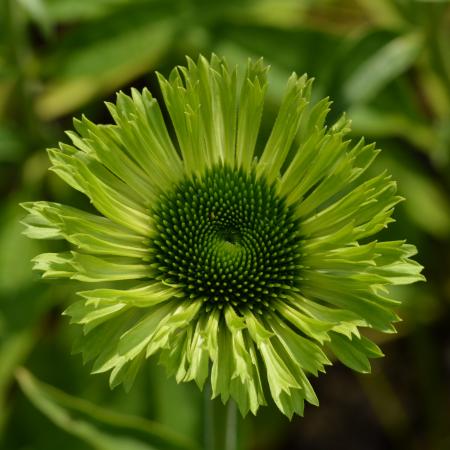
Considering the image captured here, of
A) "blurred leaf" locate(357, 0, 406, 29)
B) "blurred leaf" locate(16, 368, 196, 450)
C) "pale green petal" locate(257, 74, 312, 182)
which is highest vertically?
"blurred leaf" locate(357, 0, 406, 29)

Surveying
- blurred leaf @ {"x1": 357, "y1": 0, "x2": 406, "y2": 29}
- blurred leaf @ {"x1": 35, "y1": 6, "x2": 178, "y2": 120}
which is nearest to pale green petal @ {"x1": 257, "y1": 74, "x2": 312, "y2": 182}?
blurred leaf @ {"x1": 35, "y1": 6, "x2": 178, "y2": 120}

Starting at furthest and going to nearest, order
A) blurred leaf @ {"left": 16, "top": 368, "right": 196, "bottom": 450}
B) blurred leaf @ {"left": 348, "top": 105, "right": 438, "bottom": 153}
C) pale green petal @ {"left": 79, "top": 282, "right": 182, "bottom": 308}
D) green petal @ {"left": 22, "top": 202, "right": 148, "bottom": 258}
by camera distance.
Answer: blurred leaf @ {"left": 348, "top": 105, "right": 438, "bottom": 153} < blurred leaf @ {"left": 16, "top": 368, "right": 196, "bottom": 450} < green petal @ {"left": 22, "top": 202, "right": 148, "bottom": 258} < pale green petal @ {"left": 79, "top": 282, "right": 182, "bottom": 308}

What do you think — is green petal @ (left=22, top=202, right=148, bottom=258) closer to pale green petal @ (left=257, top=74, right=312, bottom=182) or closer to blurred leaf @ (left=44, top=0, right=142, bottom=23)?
pale green petal @ (left=257, top=74, right=312, bottom=182)

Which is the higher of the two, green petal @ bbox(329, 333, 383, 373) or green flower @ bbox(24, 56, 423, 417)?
green flower @ bbox(24, 56, 423, 417)

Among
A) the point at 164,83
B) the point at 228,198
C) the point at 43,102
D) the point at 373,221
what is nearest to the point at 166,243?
the point at 228,198

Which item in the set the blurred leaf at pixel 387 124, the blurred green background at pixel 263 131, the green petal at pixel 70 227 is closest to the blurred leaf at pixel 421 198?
the blurred green background at pixel 263 131

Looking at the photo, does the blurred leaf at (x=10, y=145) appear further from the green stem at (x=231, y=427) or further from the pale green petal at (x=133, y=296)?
the green stem at (x=231, y=427)

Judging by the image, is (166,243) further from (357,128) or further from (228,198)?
(357,128)
